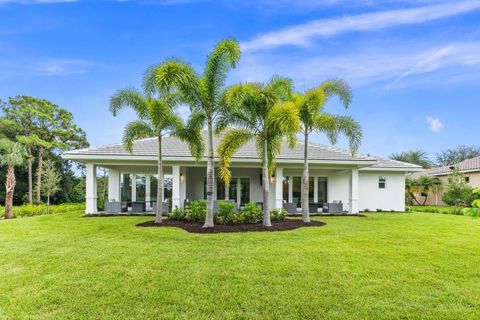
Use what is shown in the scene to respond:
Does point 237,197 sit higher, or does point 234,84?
point 234,84

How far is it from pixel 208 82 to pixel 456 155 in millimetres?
58433

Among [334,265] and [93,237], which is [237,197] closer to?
[93,237]

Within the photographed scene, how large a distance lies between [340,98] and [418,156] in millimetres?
36518

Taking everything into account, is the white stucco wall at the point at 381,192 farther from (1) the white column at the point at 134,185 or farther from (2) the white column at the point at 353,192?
(1) the white column at the point at 134,185

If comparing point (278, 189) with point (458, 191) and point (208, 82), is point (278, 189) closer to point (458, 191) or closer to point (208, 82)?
point (208, 82)

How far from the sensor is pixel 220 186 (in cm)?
1759

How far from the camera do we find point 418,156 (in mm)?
40500

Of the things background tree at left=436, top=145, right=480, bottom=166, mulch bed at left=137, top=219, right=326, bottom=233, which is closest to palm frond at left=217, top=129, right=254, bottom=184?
mulch bed at left=137, top=219, right=326, bottom=233

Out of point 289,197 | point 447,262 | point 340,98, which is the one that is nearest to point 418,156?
point 289,197

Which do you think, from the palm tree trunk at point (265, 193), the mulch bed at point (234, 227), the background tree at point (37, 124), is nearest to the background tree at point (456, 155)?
the mulch bed at point (234, 227)

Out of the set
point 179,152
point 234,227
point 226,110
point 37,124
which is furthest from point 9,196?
point 37,124

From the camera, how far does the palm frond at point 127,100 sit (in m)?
10.8

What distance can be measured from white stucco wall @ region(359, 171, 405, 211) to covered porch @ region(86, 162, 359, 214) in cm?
186

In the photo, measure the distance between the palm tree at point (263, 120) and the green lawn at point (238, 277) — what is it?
3.32 m
